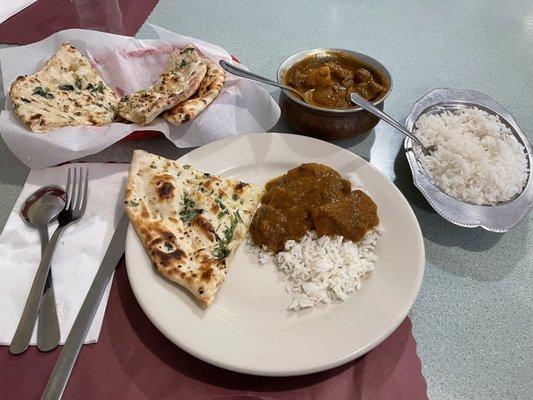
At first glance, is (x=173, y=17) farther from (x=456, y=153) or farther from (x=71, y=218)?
(x=456, y=153)

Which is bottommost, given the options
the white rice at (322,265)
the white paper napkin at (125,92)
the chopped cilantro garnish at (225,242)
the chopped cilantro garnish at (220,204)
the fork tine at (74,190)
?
the white rice at (322,265)

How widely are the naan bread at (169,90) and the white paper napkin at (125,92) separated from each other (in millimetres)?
75

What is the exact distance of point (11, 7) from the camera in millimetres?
2842

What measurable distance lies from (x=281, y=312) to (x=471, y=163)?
3.45 feet

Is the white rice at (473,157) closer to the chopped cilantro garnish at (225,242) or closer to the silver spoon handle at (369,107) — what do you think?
the silver spoon handle at (369,107)

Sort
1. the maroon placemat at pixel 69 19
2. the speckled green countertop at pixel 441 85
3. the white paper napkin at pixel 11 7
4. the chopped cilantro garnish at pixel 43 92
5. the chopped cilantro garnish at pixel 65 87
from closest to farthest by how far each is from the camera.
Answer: the speckled green countertop at pixel 441 85 → the chopped cilantro garnish at pixel 43 92 → the chopped cilantro garnish at pixel 65 87 → the maroon placemat at pixel 69 19 → the white paper napkin at pixel 11 7

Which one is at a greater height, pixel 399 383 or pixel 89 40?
pixel 89 40

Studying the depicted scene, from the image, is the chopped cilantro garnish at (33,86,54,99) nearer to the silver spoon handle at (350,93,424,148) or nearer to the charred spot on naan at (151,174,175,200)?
the charred spot on naan at (151,174,175,200)

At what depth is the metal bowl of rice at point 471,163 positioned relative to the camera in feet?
5.52

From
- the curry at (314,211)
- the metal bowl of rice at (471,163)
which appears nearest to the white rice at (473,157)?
the metal bowl of rice at (471,163)

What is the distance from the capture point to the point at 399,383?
1354 millimetres

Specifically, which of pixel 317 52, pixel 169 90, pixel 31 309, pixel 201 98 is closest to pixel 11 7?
pixel 169 90

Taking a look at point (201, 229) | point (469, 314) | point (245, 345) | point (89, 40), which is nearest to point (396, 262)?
point (469, 314)

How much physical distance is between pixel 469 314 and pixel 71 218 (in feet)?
5.07
